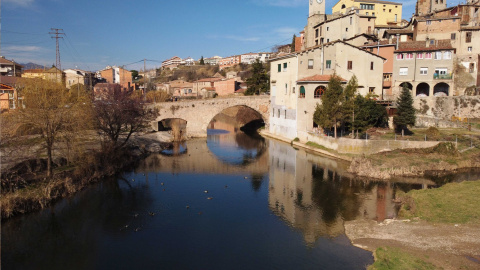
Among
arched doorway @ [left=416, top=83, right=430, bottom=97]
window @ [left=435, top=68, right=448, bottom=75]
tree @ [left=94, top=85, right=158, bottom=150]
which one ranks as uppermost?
window @ [left=435, top=68, right=448, bottom=75]

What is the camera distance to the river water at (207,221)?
13805 millimetres

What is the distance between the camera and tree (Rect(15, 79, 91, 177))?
1925 cm

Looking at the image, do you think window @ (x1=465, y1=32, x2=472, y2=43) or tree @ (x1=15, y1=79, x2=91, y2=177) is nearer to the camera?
tree @ (x1=15, y1=79, x2=91, y2=177)

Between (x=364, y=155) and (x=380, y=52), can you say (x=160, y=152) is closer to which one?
(x=364, y=155)

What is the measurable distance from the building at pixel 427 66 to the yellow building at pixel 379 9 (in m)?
22.3

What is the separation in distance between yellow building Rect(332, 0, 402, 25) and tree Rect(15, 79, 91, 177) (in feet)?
173

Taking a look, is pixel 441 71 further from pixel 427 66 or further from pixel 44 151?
pixel 44 151

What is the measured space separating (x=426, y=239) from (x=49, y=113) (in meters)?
19.8

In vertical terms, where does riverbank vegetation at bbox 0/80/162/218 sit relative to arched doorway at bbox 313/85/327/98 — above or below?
below

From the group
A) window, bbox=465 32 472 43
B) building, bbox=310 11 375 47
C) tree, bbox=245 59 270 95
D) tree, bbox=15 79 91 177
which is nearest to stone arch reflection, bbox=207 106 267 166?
tree, bbox=245 59 270 95

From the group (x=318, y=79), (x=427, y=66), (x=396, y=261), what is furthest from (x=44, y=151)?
(x=427, y=66)

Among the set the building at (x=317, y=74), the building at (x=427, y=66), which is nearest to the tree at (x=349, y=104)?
the building at (x=317, y=74)

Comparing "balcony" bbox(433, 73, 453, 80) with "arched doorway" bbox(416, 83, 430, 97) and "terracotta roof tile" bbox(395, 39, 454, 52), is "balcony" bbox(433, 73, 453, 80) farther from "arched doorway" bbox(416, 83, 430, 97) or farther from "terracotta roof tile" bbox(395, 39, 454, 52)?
"terracotta roof tile" bbox(395, 39, 454, 52)

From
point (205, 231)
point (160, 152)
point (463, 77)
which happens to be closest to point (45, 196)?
point (205, 231)
